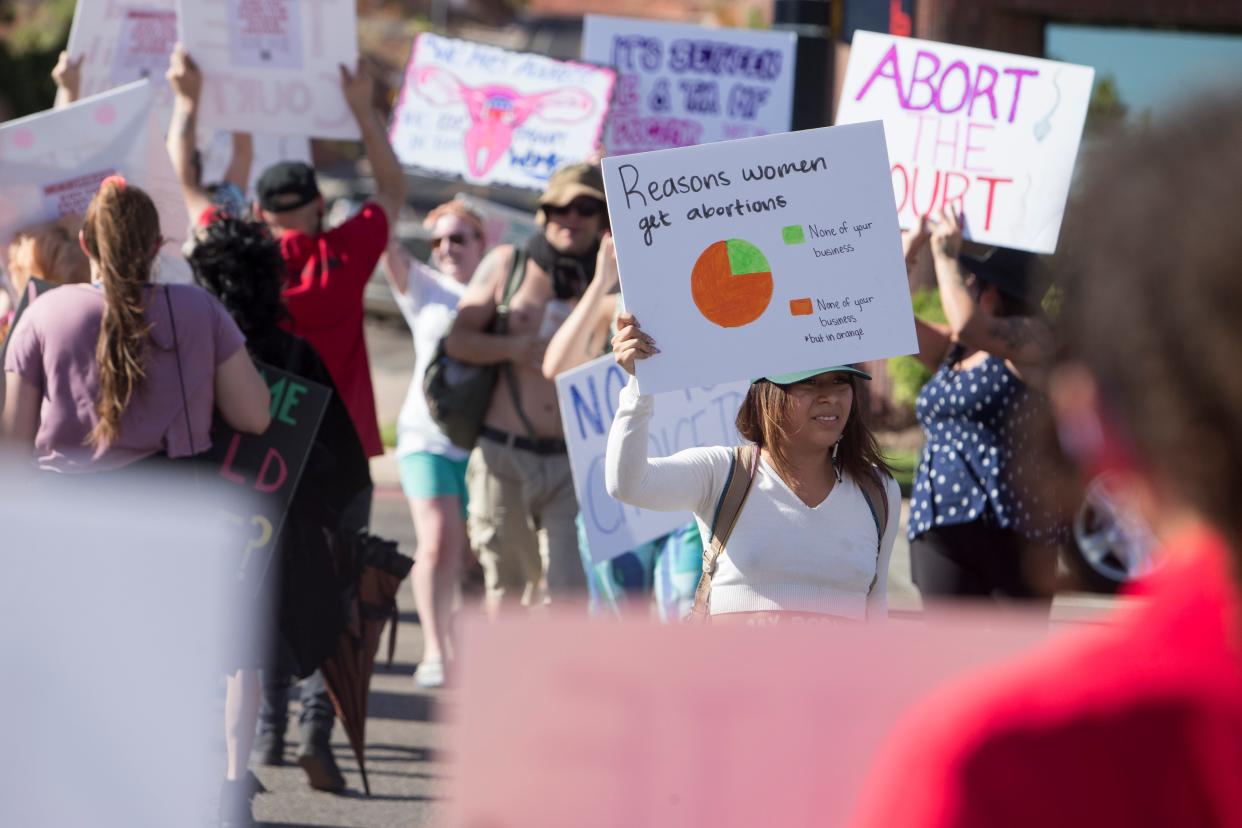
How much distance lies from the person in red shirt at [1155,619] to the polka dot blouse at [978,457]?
3.55m

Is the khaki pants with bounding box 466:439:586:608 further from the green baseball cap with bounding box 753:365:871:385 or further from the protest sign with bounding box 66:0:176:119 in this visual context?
the protest sign with bounding box 66:0:176:119

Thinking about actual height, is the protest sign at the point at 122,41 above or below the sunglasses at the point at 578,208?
above

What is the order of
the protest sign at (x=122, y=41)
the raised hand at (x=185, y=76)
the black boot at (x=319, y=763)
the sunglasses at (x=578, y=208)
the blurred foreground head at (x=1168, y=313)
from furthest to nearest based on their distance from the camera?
the protest sign at (x=122, y=41), the raised hand at (x=185, y=76), the sunglasses at (x=578, y=208), the black boot at (x=319, y=763), the blurred foreground head at (x=1168, y=313)

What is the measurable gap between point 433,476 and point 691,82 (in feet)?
8.23

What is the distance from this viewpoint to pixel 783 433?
365 centimetres

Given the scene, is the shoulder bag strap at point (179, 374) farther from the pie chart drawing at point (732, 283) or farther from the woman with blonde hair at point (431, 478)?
the woman with blonde hair at point (431, 478)

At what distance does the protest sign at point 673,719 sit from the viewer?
172 centimetres

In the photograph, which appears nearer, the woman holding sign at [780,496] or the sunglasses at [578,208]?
the woman holding sign at [780,496]

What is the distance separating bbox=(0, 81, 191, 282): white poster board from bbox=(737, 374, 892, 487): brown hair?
2.15 m

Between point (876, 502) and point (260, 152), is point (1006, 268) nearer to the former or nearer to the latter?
point (876, 502)

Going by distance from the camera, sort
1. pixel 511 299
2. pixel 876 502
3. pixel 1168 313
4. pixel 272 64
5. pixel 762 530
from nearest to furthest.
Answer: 1. pixel 1168 313
2. pixel 762 530
3. pixel 876 502
4. pixel 511 299
5. pixel 272 64

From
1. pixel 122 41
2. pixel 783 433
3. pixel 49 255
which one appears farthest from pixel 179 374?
pixel 122 41

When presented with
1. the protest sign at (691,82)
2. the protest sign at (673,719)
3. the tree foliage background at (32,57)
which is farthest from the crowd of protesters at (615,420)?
the tree foliage background at (32,57)

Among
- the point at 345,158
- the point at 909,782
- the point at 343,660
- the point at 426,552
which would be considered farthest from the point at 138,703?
the point at 345,158
